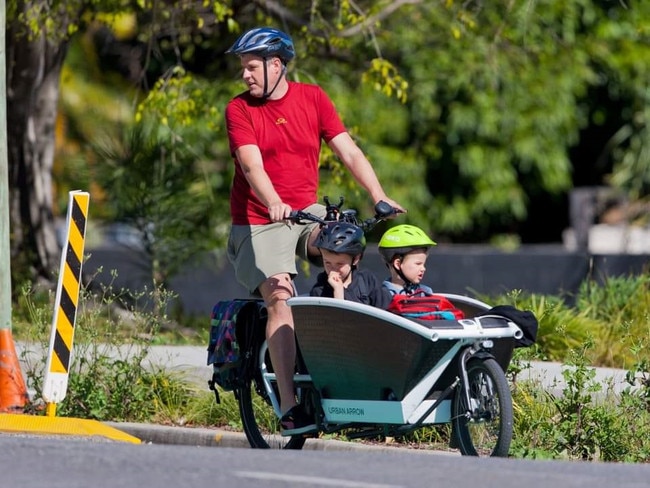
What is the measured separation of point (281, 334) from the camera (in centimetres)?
789

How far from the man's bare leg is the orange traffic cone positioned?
84.1 inches

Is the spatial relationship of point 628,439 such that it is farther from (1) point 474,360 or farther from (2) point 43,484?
(2) point 43,484

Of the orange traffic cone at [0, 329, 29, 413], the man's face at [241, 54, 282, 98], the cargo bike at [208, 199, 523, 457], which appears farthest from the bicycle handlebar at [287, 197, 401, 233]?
the orange traffic cone at [0, 329, 29, 413]

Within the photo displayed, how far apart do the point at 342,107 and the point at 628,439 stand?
1219cm

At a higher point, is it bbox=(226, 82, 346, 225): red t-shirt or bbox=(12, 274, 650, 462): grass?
bbox=(226, 82, 346, 225): red t-shirt

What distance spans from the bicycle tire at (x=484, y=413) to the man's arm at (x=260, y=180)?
1184 mm

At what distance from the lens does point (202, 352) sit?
11344mm

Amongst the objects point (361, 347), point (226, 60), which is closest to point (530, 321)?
point (361, 347)

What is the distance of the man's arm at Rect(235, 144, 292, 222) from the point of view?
24.5 feet

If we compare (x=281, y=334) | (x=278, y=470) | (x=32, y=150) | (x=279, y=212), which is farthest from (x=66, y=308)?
(x=32, y=150)

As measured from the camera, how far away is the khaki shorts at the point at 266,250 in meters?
7.97

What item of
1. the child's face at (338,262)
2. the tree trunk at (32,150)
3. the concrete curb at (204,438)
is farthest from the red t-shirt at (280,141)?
the tree trunk at (32,150)

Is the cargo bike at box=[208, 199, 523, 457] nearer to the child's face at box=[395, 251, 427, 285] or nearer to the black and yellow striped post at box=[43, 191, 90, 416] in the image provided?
the child's face at box=[395, 251, 427, 285]

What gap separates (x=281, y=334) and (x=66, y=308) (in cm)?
143
